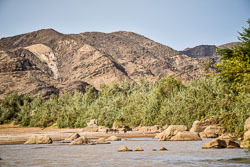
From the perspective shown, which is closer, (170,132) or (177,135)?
(177,135)

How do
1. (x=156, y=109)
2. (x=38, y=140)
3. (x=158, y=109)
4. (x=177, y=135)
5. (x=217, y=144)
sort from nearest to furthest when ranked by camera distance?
(x=217, y=144) → (x=177, y=135) → (x=38, y=140) → (x=156, y=109) → (x=158, y=109)

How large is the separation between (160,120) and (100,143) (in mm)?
27282

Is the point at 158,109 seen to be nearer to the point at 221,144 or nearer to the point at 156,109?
the point at 156,109

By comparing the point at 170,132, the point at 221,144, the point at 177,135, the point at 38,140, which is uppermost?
the point at 170,132

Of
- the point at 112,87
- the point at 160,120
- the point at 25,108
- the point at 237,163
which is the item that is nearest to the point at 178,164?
the point at 237,163

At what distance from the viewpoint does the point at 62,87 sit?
18675 cm

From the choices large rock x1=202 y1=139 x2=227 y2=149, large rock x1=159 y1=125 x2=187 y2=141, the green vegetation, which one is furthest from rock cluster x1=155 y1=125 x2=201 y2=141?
large rock x1=202 y1=139 x2=227 y2=149

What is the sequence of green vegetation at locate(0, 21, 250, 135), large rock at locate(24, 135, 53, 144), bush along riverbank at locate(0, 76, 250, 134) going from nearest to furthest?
large rock at locate(24, 135, 53, 144)
green vegetation at locate(0, 21, 250, 135)
bush along riverbank at locate(0, 76, 250, 134)

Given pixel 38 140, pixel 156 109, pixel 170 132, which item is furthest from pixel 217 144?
pixel 156 109

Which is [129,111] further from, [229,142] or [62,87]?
[62,87]

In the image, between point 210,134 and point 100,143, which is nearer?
point 100,143

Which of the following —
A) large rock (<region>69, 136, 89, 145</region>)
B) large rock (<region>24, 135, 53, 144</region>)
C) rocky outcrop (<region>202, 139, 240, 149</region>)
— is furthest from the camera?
large rock (<region>24, 135, 53, 144</region>)

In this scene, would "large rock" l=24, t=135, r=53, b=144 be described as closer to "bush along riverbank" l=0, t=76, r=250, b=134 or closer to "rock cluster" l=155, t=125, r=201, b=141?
"rock cluster" l=155, t=125, r=201, b=141

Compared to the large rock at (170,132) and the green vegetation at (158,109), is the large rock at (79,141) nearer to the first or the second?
the large rock at (170,132)
